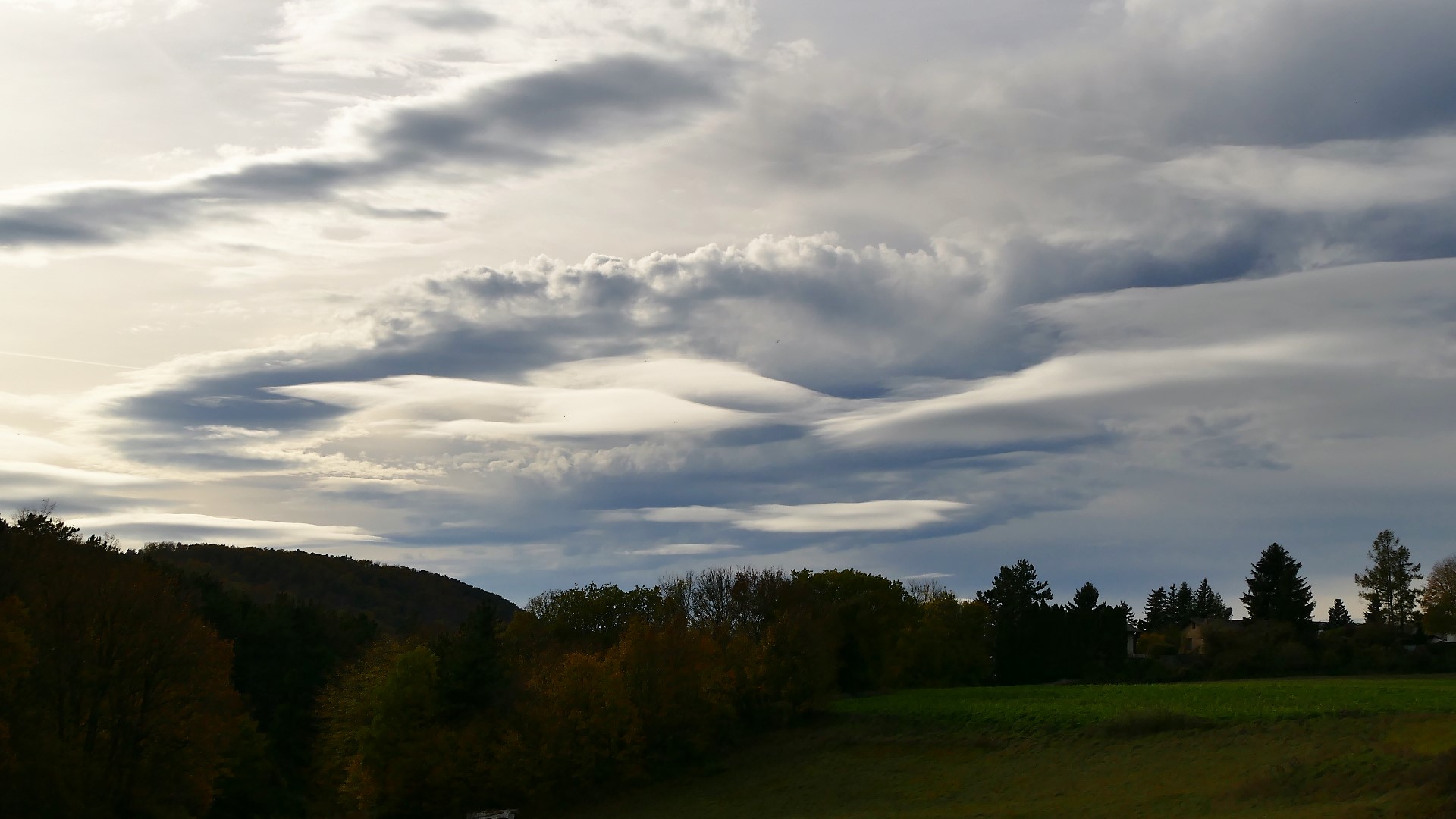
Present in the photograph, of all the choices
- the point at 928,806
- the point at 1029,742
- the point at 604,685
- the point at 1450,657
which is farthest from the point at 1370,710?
the point at 1450,657

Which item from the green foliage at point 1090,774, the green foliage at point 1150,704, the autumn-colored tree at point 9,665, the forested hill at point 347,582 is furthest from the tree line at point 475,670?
the forested hill at point 347,582

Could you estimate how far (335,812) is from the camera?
84188mm

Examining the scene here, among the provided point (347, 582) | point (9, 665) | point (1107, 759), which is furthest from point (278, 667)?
point (347, 582)

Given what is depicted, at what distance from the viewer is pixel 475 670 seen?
78.9 metres

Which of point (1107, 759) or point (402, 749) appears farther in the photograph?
point (402, 749)

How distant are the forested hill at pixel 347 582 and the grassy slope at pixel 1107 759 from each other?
95325mm

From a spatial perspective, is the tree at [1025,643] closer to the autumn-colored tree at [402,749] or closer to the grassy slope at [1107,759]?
the grassy slope at [1107,759]

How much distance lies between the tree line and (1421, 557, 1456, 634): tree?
38 cm

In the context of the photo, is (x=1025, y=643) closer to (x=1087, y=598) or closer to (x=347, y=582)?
(x=1087, y=598)

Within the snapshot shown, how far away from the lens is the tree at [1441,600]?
12669cm

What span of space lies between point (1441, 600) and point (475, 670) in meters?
109

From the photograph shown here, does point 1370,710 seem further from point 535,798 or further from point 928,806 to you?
point 535,798

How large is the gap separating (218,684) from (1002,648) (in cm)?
8699

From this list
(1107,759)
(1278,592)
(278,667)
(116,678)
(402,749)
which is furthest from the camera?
(1278,592)
